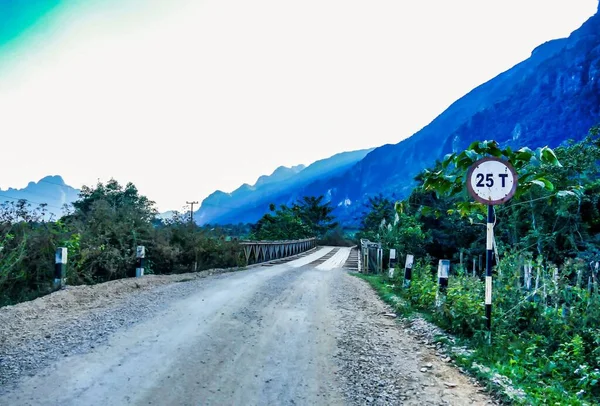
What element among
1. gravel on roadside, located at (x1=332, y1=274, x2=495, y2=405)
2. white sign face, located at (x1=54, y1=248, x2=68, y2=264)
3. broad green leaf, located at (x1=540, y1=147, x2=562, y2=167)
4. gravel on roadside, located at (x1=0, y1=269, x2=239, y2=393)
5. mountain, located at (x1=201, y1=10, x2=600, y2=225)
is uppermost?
mountain, located at (x1=201, y1=10, x2=600, y2=225)

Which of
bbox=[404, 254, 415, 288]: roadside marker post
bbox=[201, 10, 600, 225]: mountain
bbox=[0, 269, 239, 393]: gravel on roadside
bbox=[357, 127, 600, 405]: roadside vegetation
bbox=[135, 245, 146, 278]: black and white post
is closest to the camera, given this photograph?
bbox=[357, 127, 600, 405]: roadside vegetation

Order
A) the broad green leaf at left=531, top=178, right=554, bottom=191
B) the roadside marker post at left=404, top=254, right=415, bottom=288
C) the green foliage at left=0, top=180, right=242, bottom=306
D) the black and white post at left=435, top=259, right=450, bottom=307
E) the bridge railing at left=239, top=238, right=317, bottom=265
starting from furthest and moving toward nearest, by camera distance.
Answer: the bridge railing at left=239, top=238, right=317, bottom=265 → the roadside marker post at left=404, top=254, right=415, bottom=288 → the green foliage at left=0, top=180, right=242, bottom=306 → the black and white post at left=435, top=259, right=450, bottom=307 → the broad green leaf at left=531, top=178, right=554, bottom=191

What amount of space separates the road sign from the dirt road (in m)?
2.07

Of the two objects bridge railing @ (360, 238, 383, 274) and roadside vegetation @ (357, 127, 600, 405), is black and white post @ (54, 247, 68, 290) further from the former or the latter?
bridge railing @ (360, 238, 383, 274)

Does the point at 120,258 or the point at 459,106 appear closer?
the point at 120,258

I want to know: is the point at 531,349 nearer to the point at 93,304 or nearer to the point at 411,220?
the point at 93,304

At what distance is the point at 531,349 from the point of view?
420cm

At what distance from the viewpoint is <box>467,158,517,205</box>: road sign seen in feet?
15.5

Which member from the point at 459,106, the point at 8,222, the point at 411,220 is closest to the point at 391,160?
the point at 459,106

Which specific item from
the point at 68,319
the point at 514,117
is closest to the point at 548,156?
the point at 68,319

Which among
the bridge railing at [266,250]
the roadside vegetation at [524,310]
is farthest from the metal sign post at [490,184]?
the bridge railing at [266,250]

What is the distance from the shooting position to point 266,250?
17.9 metres

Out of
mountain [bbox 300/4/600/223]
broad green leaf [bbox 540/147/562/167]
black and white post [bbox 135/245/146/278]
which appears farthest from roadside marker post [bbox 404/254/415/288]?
mountain [bbox 300/4/600/223]

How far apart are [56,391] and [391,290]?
7.06 metres
